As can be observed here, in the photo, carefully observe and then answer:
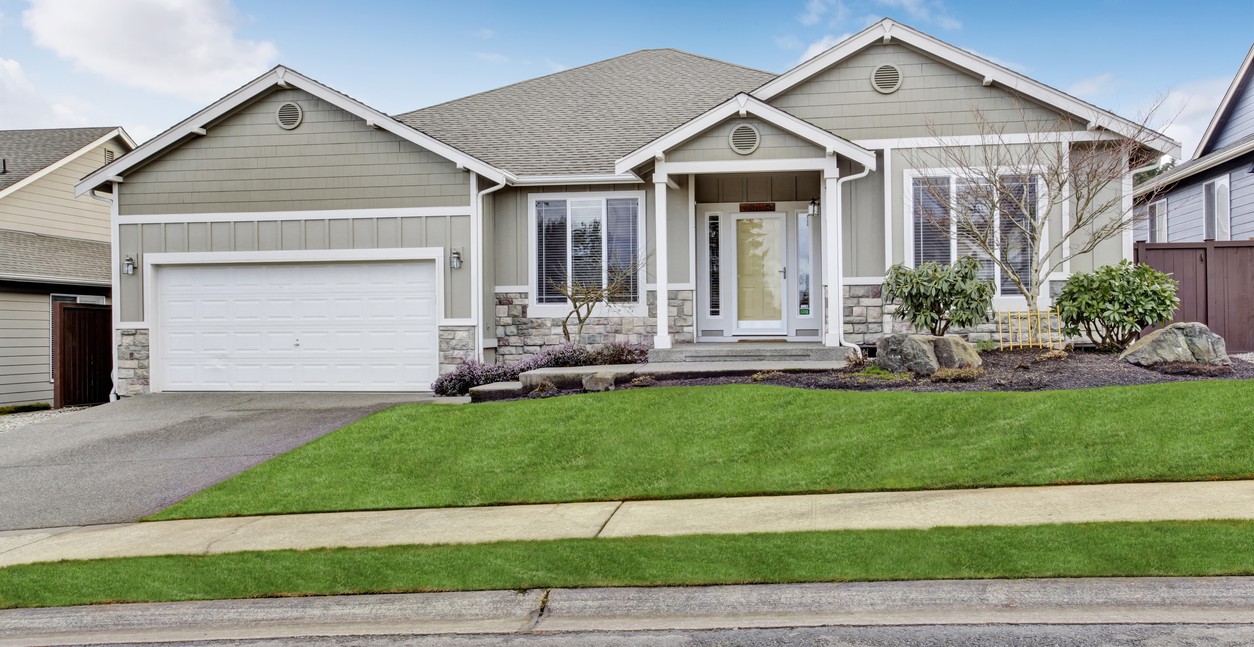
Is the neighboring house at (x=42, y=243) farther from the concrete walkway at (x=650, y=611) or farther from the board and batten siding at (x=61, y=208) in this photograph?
the concrete walkway at (x=650, y=611)

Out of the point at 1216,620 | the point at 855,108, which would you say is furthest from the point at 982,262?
the point at 1216,620

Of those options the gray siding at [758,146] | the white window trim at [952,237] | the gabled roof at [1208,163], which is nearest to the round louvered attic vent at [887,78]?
the white window trim at [952,237]

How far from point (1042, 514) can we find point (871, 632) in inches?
91.7

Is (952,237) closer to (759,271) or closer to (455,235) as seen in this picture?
(759,271)

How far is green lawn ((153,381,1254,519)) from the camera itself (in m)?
7.38

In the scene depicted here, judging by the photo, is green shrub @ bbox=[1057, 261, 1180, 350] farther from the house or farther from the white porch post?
the white porch post

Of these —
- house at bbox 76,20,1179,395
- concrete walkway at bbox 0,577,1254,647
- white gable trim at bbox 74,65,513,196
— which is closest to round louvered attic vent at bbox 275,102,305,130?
house at bbox 76,20,1179,395

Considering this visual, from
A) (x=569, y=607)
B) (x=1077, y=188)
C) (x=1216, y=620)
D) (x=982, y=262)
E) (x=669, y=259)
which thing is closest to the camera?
(x=1216, y=620)

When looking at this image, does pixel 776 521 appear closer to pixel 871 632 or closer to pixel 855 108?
pixel 871 632

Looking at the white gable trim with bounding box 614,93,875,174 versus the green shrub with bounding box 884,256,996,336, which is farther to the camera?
the white gable trim with bounding box 614,93,875,174

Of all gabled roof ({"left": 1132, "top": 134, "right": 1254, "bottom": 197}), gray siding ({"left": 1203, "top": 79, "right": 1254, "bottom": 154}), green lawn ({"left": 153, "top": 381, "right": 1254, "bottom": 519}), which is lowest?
green lawn ({"left": 153, "top": 381, "right": 1254, "bottom": 519})

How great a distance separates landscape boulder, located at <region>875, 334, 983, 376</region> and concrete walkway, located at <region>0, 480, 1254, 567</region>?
3.75 meters

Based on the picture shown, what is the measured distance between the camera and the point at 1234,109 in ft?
61.4

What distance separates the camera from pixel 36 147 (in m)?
20.7
